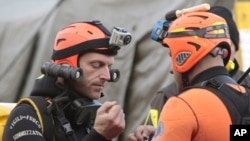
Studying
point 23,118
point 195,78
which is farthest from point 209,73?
point 23,118

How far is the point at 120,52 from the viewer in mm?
7242

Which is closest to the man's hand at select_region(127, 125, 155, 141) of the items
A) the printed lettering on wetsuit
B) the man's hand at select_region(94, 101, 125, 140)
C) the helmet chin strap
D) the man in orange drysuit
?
the man in orange drysuit

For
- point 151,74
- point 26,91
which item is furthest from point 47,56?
point 151,74

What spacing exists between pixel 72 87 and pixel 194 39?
0.77 meters

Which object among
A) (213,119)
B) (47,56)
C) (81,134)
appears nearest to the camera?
(213,119)

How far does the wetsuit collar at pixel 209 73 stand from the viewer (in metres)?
3.92

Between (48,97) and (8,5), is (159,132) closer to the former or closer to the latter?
(48,97)

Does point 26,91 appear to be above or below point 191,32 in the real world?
Answer: below

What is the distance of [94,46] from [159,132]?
2.63 ft

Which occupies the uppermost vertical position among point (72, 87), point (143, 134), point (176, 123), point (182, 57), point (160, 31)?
point (160, 31)

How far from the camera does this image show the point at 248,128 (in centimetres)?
380

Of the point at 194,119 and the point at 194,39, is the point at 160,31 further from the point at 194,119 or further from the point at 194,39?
the point at 194,119

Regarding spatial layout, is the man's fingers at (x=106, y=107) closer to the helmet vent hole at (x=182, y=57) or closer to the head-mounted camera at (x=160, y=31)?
the helmet vent hole at (x=182, y=57)

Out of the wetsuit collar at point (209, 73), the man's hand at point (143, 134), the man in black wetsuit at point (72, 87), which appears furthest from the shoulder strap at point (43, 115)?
the wetsuit collar at point (209, 73)
